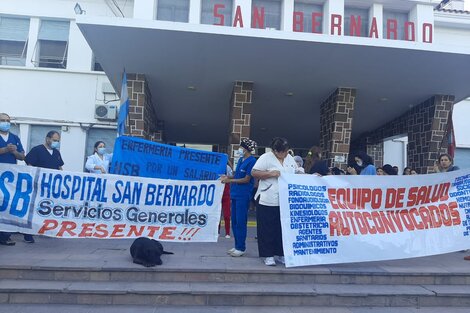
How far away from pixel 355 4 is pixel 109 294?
12.1 metres

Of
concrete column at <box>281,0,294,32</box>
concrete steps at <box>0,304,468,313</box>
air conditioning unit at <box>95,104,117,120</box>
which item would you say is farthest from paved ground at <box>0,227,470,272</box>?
concrete column at <box>281,0,294,32</box>

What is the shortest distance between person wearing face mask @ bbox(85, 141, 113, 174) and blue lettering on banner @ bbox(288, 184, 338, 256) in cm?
363

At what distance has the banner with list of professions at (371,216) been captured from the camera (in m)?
5.03

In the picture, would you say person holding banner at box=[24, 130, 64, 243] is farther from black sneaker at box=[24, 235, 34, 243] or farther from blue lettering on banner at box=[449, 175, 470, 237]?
blue lettering on banner at box=[449, 175, 470, 237]

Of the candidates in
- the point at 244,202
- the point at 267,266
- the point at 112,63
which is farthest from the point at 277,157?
the point at 112,63

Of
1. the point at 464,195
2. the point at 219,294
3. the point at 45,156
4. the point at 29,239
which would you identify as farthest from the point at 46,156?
the point at 464,195

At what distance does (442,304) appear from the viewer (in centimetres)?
455

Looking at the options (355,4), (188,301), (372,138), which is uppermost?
(355,4)

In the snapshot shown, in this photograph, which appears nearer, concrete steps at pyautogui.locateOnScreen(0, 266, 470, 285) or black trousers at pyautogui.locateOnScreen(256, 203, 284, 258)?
concrete steps at pyautogui.locateOnScreen(0, 266, 470, 285)

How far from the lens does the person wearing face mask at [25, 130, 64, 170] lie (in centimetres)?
610

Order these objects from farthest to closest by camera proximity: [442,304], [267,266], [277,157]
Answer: [277,157]
[267,266]
[442,304]

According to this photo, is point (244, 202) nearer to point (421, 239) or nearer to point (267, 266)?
point (267, 266)

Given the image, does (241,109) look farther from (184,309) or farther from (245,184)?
(184,309)

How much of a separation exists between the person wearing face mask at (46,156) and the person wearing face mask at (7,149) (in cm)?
21
